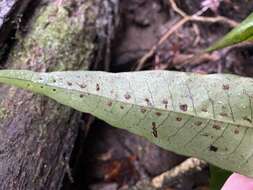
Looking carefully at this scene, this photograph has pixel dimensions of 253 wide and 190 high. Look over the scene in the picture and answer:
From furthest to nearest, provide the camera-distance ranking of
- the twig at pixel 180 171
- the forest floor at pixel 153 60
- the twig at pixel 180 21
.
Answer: the twig at pixel 180 21, the forest floor at pixel 153 60, the twig at pixel 180 171

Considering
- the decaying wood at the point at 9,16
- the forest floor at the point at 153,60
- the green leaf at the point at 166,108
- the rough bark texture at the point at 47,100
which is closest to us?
the green leaf at the point at 166,108

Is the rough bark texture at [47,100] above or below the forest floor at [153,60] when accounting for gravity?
above

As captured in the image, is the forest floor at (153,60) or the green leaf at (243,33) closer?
the green leaf at (243,33)

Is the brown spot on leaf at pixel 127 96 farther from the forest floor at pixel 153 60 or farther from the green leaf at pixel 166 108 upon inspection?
the forest floor at pixel 153 60

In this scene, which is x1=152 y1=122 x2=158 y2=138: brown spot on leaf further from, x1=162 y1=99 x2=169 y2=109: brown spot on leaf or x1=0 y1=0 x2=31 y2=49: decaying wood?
x1=0 y1=0 x2=31 y2=49: decaying wood

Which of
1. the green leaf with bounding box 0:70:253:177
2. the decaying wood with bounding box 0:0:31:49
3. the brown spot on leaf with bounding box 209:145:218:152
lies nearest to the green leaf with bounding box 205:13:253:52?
the green leaf with bounding box 0:70:253:177

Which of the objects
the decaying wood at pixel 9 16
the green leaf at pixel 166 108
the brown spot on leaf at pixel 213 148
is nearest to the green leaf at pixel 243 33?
the green leaf at pixel 166 108

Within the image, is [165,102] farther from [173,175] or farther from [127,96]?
[173,175]
